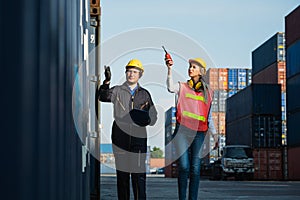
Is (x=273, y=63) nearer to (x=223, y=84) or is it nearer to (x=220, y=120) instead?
(x=223, y=84)

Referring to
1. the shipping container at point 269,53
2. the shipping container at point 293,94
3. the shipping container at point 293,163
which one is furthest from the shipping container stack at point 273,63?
the shipping container at point 293,163

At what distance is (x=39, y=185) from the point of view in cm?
233

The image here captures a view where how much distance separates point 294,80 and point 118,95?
30619mm

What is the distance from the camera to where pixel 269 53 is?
4228 cm

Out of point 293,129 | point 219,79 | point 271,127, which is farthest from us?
point 219,79

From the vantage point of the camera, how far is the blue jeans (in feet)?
21.1

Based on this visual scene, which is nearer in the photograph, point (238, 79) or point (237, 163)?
point (237, 163)

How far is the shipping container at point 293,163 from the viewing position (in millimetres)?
34844

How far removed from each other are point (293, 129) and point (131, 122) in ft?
100

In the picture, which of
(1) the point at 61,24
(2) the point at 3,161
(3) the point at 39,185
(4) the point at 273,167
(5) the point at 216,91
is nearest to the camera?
(2) the point at 3,161

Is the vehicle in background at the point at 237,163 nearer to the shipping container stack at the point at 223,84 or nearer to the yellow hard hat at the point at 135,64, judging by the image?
the shipping container stack at the point at 223,84

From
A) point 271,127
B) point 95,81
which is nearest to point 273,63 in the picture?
point 271,127

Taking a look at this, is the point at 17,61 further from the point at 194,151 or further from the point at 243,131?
the point at 243,131

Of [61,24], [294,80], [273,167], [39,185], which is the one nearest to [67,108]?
[61,24]
